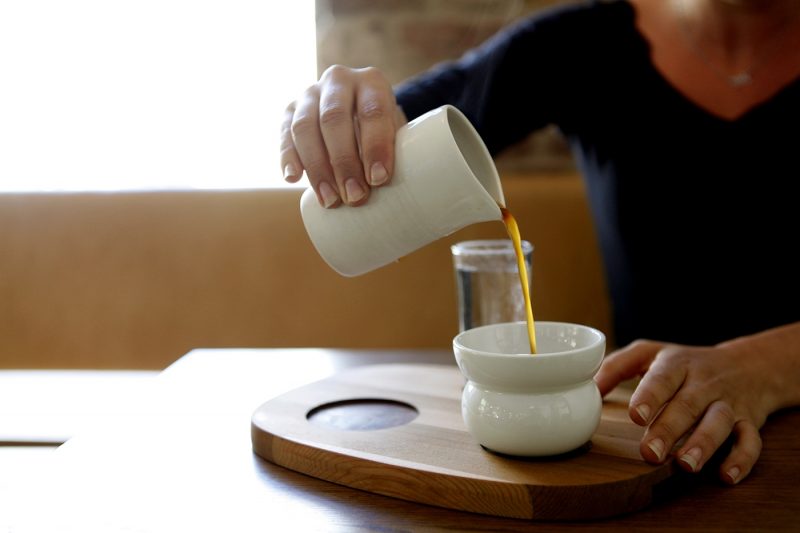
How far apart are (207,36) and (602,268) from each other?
3.93ft

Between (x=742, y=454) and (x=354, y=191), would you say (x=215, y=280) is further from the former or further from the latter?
(x=742, y=454)

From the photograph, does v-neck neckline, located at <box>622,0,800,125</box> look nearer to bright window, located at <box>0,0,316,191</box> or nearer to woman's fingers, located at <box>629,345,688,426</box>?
woman's fingers, located at <box>629,345,688,426</box>

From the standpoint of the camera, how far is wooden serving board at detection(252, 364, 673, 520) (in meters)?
0.60

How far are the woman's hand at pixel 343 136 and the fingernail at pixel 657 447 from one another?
31 cm

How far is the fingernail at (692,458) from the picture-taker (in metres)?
0.64

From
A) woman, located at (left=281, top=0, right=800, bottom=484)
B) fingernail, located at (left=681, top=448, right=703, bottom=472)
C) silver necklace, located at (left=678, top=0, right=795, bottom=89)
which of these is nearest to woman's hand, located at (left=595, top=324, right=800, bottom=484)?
fingernail, located at (left=681, top=448, right=703, bottom=472)

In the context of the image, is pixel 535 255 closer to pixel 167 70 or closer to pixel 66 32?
pixel 167 70

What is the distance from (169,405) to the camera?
91 cm

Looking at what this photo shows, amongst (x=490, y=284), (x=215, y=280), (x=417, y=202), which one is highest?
(x=417, y=202)

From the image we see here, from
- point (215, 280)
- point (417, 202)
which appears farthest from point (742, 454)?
point (215, 280)

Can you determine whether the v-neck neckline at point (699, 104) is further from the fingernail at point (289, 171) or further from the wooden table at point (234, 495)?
the fingernail at point (289, 171)

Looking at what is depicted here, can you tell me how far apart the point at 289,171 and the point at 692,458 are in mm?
464

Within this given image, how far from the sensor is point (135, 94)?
2.17 meters

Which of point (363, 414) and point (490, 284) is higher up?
point (490, 284)
